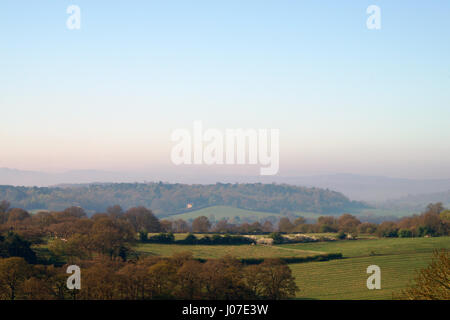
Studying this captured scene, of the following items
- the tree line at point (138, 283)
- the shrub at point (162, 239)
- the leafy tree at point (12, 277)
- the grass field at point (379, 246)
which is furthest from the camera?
the shrub at point (162, 239)

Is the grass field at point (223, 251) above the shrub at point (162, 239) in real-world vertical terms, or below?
below

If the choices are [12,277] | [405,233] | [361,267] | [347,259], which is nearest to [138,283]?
[12,277]

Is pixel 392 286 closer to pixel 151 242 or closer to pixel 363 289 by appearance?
pixel 363 289

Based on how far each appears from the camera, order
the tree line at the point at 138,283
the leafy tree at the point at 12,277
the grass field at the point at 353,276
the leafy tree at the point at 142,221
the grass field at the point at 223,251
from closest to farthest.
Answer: the tree line at the point at 138,283
the leafy tree at the point at 12,277
the grass field at the point at 353,276
the grass field at the point at 223,251
the leafy tree at the point at 142,221

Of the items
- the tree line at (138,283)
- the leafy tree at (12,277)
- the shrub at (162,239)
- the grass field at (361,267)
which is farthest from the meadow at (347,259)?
the leafy tree at (12,277)

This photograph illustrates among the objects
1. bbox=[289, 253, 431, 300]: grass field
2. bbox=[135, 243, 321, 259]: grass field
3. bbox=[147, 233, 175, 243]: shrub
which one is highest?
bbox=[147, 233, 175, 243]: shrub

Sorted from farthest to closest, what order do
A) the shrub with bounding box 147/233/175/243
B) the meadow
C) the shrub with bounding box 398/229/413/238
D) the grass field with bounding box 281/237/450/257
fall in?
1. the shrub with bounding box 398/229/413/238
2. the shrub with bounding box 147/233/175/243
3. the grass field with bounding box 281/237/450/257
4. the meadow

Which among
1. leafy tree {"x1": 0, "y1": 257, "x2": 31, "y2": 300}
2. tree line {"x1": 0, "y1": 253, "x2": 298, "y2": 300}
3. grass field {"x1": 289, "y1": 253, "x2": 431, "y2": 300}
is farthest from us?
grass field {"x1": 289, "y1": 253, "x2": 431, "y2": 300}

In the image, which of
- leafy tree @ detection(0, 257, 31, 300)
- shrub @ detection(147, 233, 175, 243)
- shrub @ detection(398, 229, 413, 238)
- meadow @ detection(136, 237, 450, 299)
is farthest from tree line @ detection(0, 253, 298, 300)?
shrub @ detection(398, 229, 413, 238)

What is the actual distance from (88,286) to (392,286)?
3195 cm

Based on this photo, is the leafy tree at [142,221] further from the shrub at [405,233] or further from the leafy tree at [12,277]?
the leafy tree at [12,277]

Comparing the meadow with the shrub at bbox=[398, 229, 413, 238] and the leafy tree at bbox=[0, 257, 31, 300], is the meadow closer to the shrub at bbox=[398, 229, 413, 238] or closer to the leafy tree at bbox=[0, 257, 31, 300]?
the shrub at bbox=[398, 229, 413, 238]

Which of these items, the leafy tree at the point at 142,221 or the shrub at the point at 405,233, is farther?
the leafy tree at the point at 142,221
